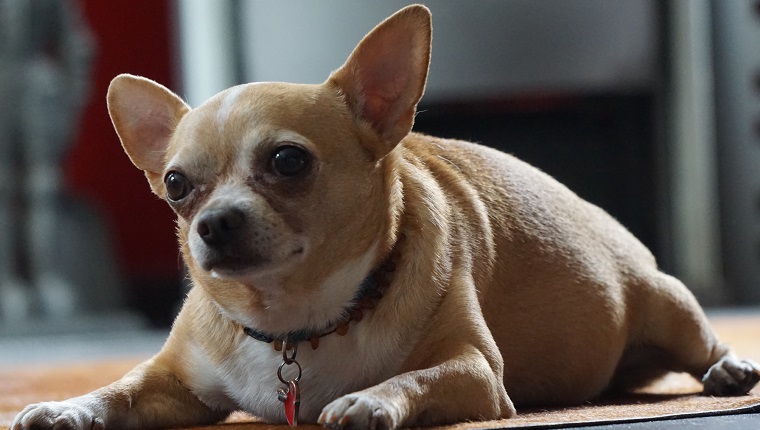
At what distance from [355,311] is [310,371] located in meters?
0.11

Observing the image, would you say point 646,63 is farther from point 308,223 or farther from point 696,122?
point 308,223

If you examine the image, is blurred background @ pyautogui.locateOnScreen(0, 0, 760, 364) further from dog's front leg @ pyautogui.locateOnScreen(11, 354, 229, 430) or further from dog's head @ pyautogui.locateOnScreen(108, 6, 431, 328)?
dog's head @ pyautogui.locateOnScreen(108, 6, 431, 328)

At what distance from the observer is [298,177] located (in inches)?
59.7

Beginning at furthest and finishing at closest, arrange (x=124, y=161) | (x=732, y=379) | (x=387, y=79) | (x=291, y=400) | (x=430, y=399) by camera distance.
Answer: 1. (x=124, y=161)
2. (x=732, y=379)
3. (x=387, y=79)
4. (x=291, y=400)
5. (x=430, y=399)

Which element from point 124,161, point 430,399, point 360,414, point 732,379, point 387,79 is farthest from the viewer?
point 124,161

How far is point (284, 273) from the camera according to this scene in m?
1.52

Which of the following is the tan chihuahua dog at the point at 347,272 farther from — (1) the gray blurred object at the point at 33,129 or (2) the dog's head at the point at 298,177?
(1) the gray blurred object at the point at 33,129

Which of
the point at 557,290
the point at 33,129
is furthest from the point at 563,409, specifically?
the point at 33,129

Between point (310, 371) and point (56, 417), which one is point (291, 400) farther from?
point (56, 417)

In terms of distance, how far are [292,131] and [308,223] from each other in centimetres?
13

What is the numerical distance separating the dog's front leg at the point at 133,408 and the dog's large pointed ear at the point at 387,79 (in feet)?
1.57

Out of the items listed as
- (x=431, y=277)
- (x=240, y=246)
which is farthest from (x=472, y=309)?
(x=240, y=246)

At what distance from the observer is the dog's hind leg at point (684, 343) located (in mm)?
1948

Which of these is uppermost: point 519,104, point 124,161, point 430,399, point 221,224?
point 221,224
